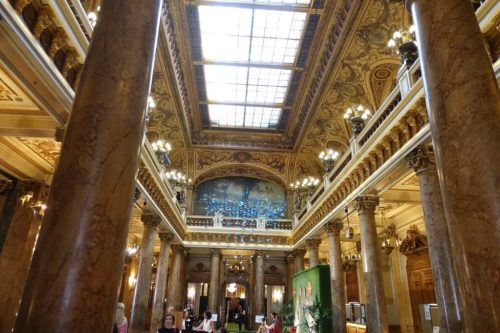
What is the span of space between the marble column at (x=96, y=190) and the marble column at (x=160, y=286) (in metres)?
11.6

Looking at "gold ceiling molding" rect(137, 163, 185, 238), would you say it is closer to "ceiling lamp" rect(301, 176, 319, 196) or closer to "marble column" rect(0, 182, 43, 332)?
"marble column" rect(0, 182, 43, 332)

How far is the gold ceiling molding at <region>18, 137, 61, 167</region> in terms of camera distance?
278 inches

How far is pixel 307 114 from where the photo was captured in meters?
13.9

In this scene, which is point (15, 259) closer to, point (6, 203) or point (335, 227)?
point (6, 203)

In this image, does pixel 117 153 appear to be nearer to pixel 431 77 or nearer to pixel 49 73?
pixel 431 77

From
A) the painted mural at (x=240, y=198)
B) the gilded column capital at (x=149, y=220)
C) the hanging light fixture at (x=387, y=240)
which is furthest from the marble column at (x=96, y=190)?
the painted mural at (x=240, y=198)

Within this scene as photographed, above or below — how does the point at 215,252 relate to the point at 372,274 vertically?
above

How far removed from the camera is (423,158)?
231 inches

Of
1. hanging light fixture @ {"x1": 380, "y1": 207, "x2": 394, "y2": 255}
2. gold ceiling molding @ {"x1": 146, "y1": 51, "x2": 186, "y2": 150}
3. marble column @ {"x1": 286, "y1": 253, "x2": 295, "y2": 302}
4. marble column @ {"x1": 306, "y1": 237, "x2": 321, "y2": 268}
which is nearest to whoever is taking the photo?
gold ceiling molding @ {"x1": 146, "y1": 51, "x2": 186, "y2": 150}

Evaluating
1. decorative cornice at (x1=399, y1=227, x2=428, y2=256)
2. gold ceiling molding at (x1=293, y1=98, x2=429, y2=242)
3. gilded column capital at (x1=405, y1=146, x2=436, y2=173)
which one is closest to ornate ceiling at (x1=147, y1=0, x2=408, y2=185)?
gold ceiling molding at (x1=293, y1=98, x2=429, y2=242)

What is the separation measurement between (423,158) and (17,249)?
8106 millimetres

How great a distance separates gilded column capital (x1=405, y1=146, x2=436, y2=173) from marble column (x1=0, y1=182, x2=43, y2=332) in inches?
299

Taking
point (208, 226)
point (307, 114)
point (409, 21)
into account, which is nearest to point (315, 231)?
point (307, 114)

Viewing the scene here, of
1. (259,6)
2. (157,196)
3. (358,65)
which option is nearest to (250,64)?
(259,6)
